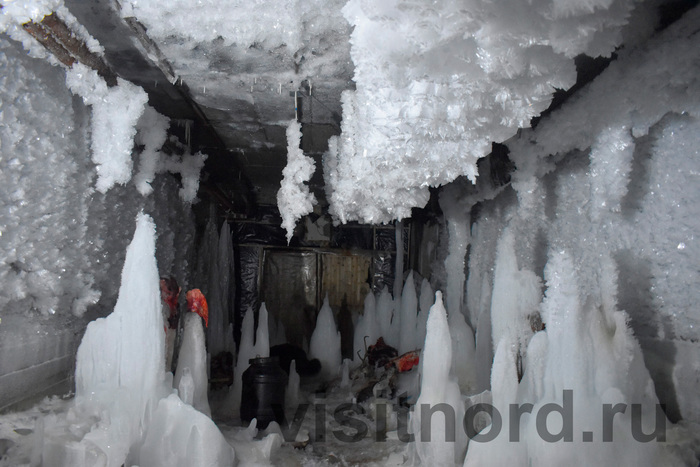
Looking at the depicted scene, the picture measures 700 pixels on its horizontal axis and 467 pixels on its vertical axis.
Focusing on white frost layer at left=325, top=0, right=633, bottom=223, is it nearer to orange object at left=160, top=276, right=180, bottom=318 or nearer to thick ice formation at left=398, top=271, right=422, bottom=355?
orange object at left=160, top=276, right=180, bottom=318

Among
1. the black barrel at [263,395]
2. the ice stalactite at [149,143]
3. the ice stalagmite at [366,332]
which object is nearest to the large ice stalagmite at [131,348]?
the ice stalactite at [149,143]

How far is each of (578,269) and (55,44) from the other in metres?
4.35

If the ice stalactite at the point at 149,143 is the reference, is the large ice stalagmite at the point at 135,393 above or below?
below

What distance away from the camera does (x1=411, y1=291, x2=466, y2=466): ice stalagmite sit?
3438 millimetres

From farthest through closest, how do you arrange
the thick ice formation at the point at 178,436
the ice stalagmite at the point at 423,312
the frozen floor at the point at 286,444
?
the ice stalagmite at the point at 423,312 → the thick ice formation at the point at 178,436 → the frozen floor at the point at 286,444

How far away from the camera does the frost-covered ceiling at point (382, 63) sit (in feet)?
7.33

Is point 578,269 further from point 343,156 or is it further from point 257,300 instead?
point 257,300

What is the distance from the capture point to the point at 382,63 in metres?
2.47

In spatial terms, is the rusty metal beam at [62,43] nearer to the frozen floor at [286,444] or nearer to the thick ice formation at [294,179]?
the thick ice formation at [294,179]

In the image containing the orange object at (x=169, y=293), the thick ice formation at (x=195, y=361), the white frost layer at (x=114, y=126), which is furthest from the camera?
the orange object at (x=169, y=293)

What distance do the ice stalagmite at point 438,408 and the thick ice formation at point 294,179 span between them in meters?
2.04

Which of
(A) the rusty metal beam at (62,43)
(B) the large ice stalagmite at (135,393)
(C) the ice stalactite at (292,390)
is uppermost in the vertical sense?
(A) the rusty metal beam at (62,43)

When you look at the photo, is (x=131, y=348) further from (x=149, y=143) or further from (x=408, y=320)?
(x=408, y=320)

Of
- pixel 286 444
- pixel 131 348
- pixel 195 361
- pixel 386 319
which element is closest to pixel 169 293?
Answer: pixel 195 361
